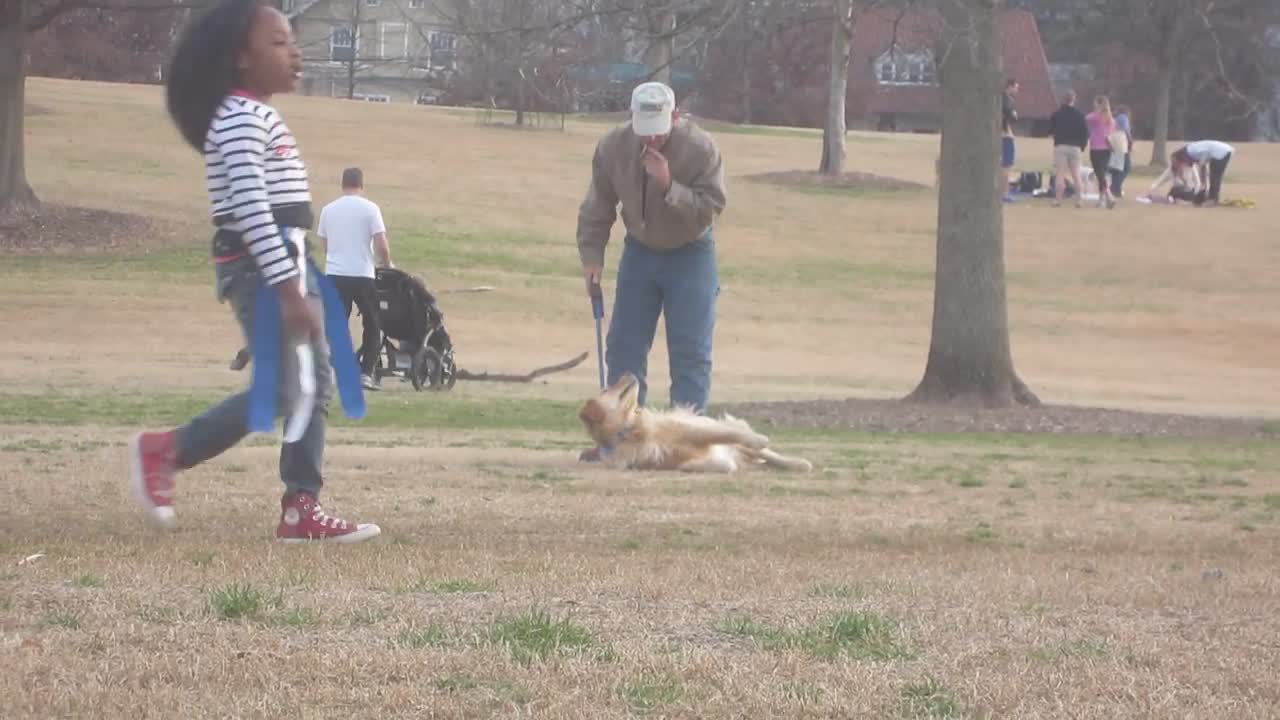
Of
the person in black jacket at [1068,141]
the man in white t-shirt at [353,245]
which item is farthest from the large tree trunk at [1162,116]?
the man in white t-shirt at [353,245]

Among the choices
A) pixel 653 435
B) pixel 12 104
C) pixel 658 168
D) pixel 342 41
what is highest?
pixel 342 41

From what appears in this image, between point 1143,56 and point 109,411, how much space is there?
5293cm

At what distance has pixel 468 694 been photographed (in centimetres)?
419

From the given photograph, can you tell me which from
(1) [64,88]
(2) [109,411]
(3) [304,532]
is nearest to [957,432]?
(2) [109,411]

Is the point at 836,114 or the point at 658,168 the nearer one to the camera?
the point at 658,168

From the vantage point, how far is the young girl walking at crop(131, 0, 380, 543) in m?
6.02

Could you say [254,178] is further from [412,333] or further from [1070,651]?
[412,333]

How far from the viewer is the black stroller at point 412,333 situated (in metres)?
17.1

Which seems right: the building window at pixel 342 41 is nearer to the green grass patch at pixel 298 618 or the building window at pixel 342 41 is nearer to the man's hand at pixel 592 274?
the man's hand at pixel 592 274

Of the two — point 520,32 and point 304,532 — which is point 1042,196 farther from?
point 304,532

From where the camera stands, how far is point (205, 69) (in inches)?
247

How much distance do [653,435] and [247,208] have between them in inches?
178

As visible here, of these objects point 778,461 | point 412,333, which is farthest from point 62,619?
point 412,333

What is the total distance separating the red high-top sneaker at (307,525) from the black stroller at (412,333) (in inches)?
407
